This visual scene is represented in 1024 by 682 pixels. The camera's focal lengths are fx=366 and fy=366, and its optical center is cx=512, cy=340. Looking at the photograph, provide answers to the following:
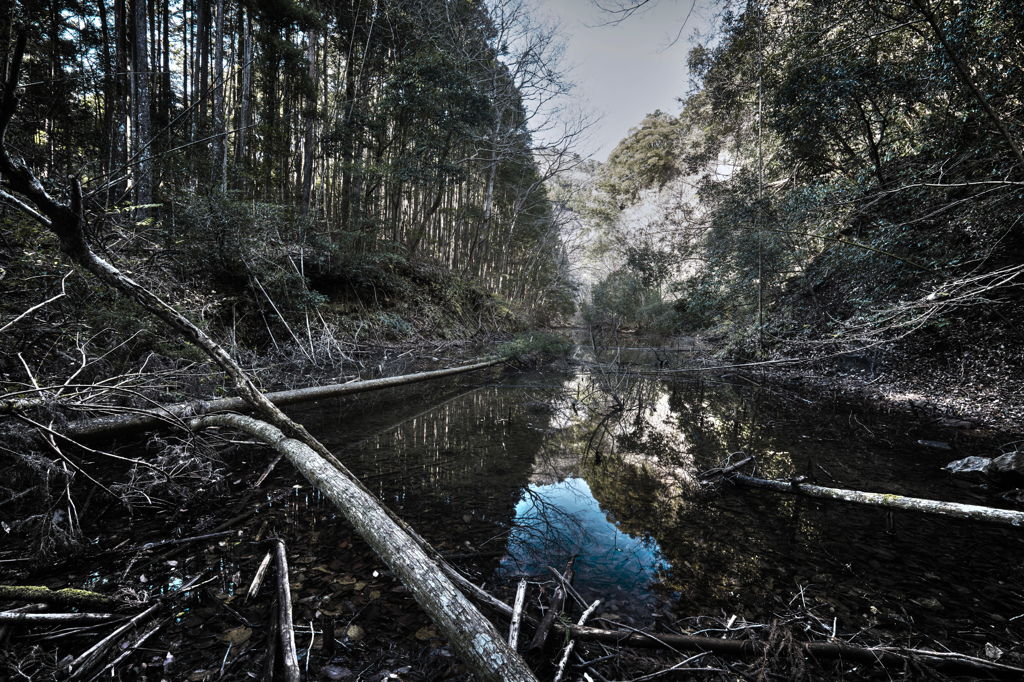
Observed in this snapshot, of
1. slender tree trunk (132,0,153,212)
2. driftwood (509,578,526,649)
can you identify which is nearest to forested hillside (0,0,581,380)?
slender tree trunk (132,0,153,212)

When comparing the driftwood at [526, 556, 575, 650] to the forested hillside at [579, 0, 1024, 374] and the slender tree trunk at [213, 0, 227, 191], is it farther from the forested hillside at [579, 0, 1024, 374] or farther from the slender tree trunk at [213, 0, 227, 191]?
the slender tree trunk at [213, 0, 227, 191]

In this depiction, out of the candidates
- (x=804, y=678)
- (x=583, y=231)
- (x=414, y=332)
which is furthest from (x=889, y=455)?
(x=583, y=231)

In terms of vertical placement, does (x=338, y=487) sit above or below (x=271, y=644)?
above

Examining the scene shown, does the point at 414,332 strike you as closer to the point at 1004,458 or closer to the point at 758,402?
the point at 758,402

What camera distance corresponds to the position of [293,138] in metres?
13.1

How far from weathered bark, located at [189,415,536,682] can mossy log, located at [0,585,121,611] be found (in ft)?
3.14

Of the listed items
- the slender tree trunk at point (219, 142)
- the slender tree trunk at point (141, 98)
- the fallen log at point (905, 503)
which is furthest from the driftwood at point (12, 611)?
the slender tree trunk at point (141, 98)

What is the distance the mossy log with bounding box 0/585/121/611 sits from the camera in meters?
1.53

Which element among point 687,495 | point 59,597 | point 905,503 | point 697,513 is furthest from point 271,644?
point 905,503

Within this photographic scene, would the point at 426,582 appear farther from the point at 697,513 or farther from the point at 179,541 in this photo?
the point at 697,513

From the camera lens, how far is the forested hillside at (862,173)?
5102 mm

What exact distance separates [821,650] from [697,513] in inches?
60.1

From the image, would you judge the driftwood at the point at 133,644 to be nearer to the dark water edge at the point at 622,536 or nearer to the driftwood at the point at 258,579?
the dark water edge at the point at 622,536

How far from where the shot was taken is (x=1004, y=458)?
372 cm
